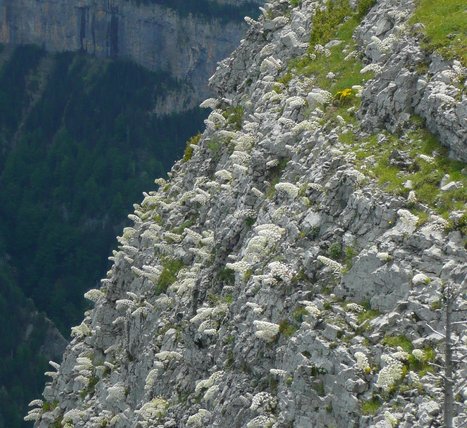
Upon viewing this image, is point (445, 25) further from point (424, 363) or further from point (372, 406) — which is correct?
point (372, 406)

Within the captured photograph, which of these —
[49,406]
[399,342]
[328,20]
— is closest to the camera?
[399,342]

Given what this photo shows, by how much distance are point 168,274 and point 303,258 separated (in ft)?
33.6

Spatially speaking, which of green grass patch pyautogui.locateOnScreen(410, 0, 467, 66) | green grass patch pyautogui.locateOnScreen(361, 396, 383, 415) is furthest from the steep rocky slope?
green grass patch pyautogui.locateOnScreen(410, 0, 467, 66)

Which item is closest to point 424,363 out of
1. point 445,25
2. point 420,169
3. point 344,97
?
point 420,169

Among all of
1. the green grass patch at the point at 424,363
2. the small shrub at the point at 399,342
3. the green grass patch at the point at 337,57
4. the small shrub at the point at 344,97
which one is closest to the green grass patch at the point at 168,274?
the green grass patch at the point at 337,57

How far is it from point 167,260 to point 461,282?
1592 cm

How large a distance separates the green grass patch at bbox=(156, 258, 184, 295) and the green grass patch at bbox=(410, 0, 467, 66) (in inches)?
423

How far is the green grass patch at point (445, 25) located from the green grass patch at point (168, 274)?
1074 cm

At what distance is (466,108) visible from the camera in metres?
27.0

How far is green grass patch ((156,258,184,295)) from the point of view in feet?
119

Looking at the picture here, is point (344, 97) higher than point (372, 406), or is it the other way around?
point (344, 97)

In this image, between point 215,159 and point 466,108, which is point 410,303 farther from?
point 215,159

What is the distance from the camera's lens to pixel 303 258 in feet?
89.1

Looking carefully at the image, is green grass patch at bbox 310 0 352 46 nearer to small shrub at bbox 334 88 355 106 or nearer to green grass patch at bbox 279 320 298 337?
small shrub at bbox 334 88 355 106
